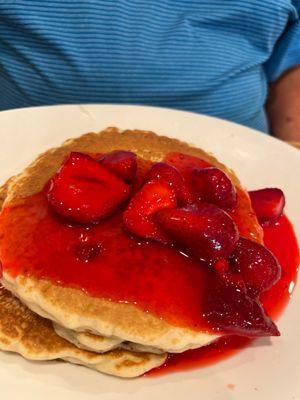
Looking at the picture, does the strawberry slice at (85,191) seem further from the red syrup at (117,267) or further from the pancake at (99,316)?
the pancake at (99,316)

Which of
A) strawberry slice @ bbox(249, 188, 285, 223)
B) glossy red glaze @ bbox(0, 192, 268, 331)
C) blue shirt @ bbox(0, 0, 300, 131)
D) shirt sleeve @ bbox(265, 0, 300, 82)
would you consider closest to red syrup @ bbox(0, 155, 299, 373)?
glossy red glaze @ bbox(0, 192, 268, 331)

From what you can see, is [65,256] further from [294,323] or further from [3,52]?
[3,52]

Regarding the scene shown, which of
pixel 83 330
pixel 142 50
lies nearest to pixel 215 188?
pixel 83 330

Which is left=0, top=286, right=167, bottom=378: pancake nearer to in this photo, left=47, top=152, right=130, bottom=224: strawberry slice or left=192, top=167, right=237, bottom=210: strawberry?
left=47, top=152, right=130, bottom=224: strawberry slice

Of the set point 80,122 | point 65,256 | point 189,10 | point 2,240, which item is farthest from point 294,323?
point 189,10

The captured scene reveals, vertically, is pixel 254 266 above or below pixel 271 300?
above

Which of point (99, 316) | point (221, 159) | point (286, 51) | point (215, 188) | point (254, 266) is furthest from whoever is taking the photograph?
point (286, 51)

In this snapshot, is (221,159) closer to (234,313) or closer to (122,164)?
(122,164)
